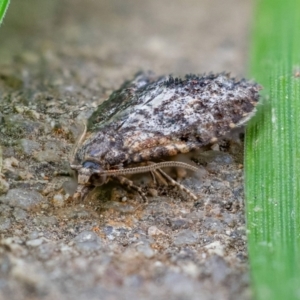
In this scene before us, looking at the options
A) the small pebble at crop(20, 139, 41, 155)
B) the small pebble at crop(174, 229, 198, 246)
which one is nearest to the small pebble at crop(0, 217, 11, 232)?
the small pebble at crop(20, 139, 41, 155)

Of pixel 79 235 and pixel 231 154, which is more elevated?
pixel 231 154

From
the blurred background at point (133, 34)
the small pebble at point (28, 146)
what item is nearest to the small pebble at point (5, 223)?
the small pebble at point (28, 146)

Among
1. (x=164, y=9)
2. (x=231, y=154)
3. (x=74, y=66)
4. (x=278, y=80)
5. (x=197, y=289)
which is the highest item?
(x=164, y=9)

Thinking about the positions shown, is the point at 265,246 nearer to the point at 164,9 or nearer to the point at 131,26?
the point at 131,26

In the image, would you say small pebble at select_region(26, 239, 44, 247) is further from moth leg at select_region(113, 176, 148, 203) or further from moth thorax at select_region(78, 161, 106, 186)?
moth leg at select_region(113, 176, 148, 203)

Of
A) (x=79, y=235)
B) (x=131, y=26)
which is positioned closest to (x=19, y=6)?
(x=131, y=26)

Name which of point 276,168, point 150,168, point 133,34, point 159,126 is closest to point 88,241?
point 150,168

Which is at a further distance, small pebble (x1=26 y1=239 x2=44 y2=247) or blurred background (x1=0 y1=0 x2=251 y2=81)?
blurred background (x1=0 y1=0 x2=251 y2=81)
